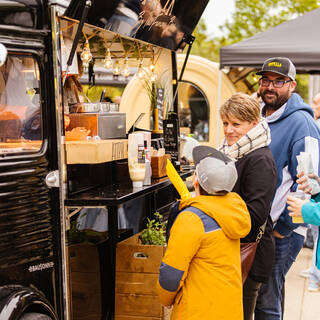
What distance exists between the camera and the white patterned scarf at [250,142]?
10.1ft

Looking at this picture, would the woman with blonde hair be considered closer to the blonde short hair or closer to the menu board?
the blonde short hair

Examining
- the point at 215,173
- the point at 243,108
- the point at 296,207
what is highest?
the point at 243,108

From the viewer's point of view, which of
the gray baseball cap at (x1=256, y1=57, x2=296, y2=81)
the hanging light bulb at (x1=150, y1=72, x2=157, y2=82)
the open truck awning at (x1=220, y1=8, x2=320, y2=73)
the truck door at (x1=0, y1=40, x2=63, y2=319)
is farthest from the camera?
the open truck awning at (x1=220, y1=8, x2=320, y2=73)

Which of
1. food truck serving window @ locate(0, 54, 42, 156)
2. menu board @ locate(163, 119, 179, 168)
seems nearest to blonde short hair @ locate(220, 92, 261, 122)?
food truck serving window @ locate(0, 54, 42, 156)

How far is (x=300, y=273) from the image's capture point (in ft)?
20.9

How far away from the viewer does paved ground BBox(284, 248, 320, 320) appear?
5086 mm

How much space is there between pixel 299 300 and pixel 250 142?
307cm

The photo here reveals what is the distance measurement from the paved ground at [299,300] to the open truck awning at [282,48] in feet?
9.69

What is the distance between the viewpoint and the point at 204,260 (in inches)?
103

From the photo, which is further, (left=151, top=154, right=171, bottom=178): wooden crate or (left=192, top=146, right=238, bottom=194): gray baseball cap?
(left=151, top=154, right=171, bottom=178): wooden crate

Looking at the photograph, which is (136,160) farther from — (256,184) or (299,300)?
(299,300)

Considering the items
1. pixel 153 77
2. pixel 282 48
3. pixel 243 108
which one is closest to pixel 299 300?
pixel 153 77

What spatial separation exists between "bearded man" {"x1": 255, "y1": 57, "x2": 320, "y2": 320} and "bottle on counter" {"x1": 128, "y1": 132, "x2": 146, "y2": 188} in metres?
1.00

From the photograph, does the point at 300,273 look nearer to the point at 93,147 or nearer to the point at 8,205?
the point at 93,147
